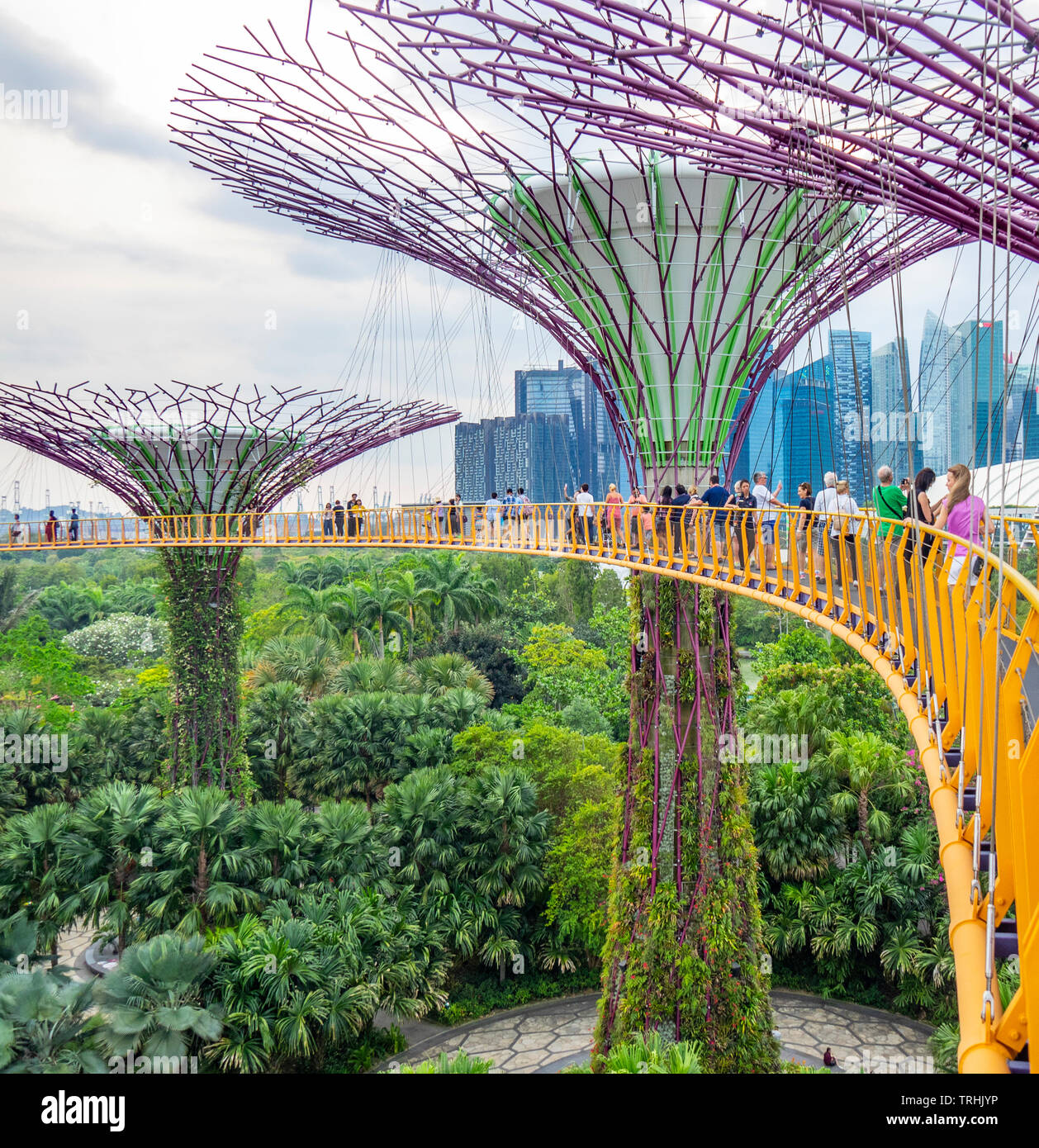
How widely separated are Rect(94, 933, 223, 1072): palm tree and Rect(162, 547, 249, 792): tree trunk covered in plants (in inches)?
361

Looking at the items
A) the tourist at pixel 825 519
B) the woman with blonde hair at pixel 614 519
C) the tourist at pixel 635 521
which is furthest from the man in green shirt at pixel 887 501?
the woman with blonde hair at pixel 614 519

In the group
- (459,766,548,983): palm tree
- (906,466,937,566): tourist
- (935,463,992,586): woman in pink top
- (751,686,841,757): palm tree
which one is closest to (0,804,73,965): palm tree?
(459,766,548,983): palm tree

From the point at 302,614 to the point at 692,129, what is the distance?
3324cm

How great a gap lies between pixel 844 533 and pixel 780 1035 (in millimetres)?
12772

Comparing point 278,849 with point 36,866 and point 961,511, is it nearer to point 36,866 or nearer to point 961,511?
point 36,866

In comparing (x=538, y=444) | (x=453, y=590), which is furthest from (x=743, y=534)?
(x=453, y=590)

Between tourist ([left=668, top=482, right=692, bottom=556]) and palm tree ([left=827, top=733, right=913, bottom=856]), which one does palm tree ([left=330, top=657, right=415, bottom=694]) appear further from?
tourist ([left=668, top=482, right=692, bottom=556])

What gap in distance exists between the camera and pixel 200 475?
22219 mm

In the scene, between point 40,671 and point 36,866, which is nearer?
point 36,866

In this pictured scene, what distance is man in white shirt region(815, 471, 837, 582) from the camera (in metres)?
7.72

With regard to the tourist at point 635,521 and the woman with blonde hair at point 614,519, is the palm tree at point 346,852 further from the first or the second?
the tourist at point 635,521

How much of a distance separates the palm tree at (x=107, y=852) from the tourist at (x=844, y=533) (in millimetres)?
12951

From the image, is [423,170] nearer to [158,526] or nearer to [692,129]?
[692,129]

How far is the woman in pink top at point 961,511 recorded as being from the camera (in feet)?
19.8
